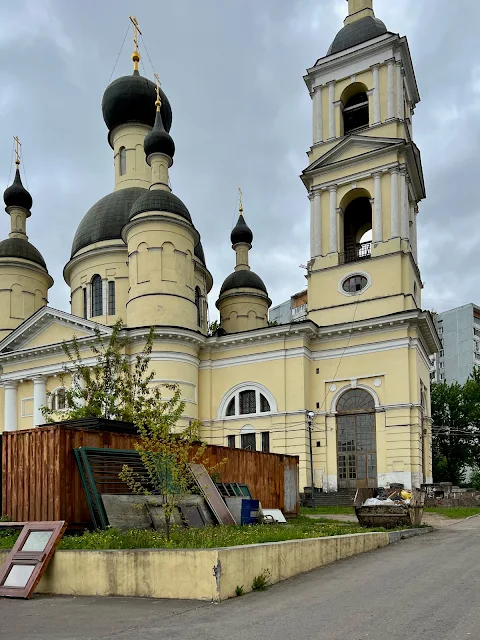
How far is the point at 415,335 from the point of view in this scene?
33.2 metres

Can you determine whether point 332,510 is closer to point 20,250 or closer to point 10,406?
point 10,406

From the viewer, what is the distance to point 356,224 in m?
39.6

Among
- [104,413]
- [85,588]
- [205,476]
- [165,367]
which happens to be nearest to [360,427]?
[165,367]

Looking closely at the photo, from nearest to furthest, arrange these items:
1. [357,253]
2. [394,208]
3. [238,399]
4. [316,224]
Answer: [394,208]
[238,399]
[357,253]
[316,224]

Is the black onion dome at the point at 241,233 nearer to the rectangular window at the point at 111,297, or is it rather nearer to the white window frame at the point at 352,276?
the rectangular window at the point at 111,297

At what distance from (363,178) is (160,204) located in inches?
410

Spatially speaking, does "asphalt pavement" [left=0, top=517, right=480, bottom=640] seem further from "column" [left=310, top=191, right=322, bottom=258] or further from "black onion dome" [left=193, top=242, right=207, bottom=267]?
"black onion dome" [left=193, top=242, right=207, bottom=267]

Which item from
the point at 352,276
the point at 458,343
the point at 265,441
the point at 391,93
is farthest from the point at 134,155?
the point at 458,343

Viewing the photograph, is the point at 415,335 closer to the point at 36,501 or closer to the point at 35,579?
the point at 36,501

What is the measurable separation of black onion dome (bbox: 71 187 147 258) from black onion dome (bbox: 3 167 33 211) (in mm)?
4995

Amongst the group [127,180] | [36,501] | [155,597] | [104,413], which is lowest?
[155,597]

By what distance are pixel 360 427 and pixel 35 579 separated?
24.5 metres

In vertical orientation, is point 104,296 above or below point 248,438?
above

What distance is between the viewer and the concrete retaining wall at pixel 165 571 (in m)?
10.1
